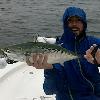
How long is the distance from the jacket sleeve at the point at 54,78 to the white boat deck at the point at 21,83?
2.79 feet

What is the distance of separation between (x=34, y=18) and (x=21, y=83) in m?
13.0

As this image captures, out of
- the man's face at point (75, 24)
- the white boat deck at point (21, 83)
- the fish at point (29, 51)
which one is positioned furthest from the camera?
the white boat deck at point (21, 83)

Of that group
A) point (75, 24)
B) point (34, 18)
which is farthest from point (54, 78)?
point (34, 18)

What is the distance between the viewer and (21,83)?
6090 millimetres

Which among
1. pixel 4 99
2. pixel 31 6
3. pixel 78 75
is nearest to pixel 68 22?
pixel 78 75

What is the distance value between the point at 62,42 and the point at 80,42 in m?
0.25

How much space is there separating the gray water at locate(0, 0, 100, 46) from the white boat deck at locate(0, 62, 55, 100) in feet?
26.5

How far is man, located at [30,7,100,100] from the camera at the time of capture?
4633mm

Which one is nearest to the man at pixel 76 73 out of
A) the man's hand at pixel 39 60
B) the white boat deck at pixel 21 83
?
the man's hand at pixel 39 60

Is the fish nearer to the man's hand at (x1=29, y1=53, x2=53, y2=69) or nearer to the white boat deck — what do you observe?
the man's hand at (x1=29, y1=53, x2=53, y2=69)

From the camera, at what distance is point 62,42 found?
191 inches

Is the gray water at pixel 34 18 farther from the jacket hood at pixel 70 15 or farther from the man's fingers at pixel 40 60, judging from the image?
the man's fingers at pixel 40 60

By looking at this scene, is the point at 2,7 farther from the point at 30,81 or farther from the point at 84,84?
the point at 84,84

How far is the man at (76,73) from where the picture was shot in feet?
15.2
